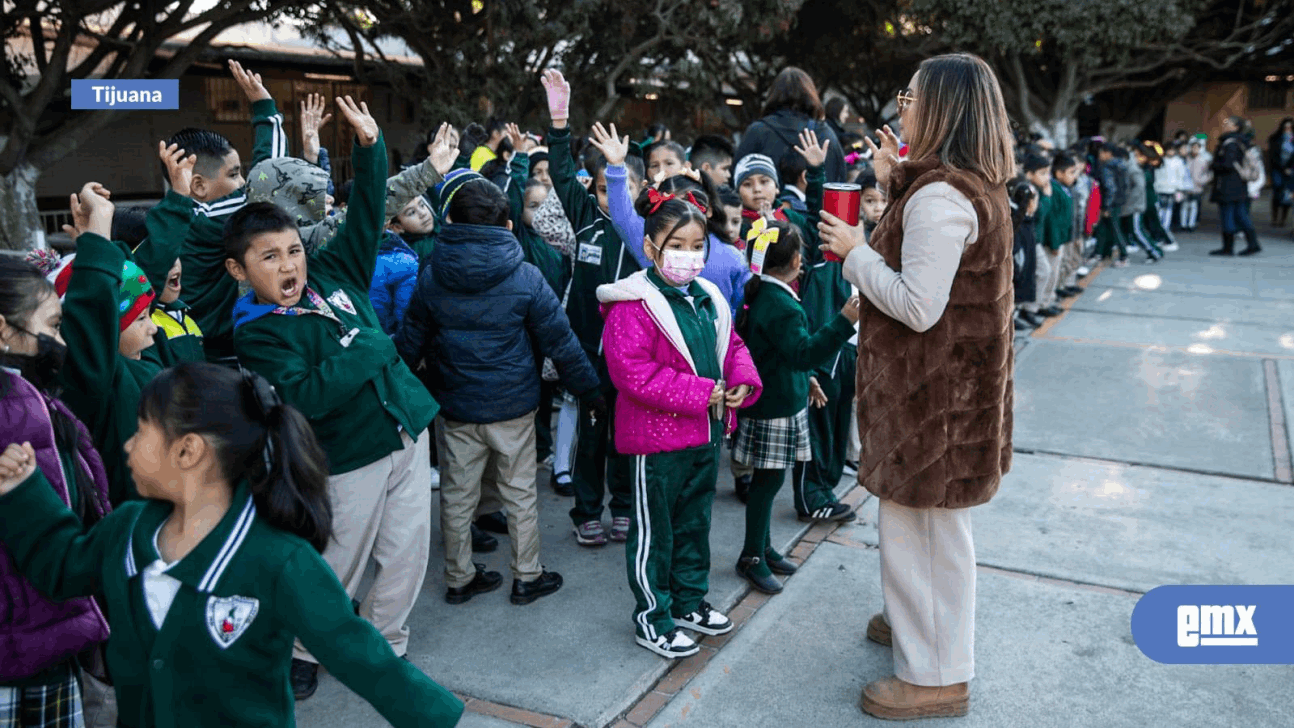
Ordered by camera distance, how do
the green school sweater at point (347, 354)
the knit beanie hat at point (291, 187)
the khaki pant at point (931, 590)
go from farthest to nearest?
the knit beanie hat at point (291, 187), the khaki pant at point (931, 590), the green school sweater at point (347, 354)

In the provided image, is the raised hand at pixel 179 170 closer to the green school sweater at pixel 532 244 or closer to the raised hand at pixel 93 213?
the raised hand at pixel 93 213

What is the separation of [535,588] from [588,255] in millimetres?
1612

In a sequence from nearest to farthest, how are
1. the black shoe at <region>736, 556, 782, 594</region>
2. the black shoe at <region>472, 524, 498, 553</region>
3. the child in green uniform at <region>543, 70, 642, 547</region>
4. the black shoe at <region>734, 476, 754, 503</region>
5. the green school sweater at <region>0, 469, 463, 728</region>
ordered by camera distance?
the green school sweater at <region>0, 469, 463, 728</region> → the black shoe at <region>736, 556, 782, 594</region> → the child in green uniform at <region>543, 70, 642, 547</region> → the black shoe at <region>472, 524, 498, 553</region> → the black shoe at <region>734, 476, 754, 503</region>

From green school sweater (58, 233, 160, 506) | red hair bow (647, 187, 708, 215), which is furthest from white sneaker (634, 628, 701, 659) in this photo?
green school sweater (58, 233, 160, 506)

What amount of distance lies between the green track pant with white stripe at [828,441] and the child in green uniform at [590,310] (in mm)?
830

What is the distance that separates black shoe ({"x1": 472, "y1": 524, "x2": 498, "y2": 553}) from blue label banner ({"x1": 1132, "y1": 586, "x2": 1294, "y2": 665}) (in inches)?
105

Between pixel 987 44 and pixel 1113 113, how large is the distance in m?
9.34

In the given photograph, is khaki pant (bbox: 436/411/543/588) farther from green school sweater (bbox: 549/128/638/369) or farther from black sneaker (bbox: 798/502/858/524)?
black sneaker (bbox: 798/502/858/524)

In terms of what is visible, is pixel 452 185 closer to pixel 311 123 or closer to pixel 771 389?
pixel 311 123

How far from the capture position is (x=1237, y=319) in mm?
9883

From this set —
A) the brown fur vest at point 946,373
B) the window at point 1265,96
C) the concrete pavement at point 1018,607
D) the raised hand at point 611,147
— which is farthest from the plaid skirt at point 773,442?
the window at point 1265,96

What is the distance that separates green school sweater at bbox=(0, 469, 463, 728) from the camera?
1895mm

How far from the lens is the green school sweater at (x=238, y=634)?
1895mm

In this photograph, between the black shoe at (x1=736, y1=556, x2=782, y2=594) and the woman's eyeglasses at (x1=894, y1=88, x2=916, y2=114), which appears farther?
the black shoe at (x1=736, y1=556, x2=782, y2=594)
